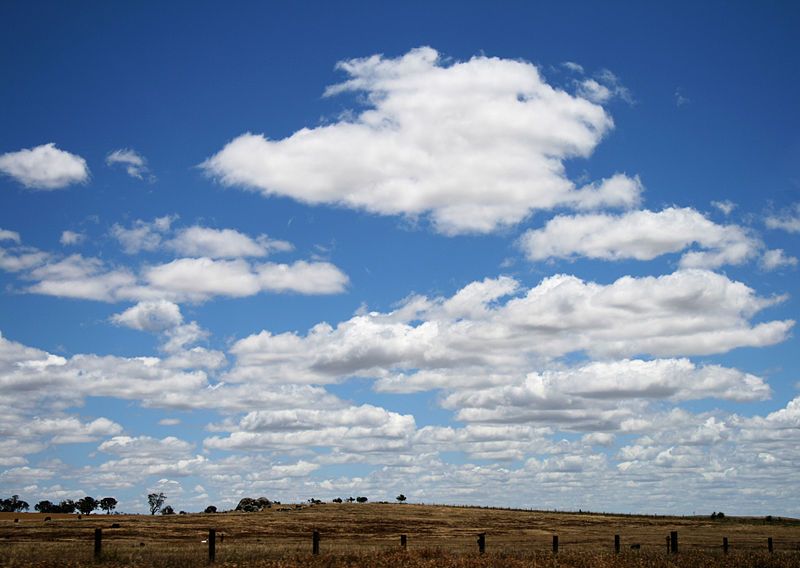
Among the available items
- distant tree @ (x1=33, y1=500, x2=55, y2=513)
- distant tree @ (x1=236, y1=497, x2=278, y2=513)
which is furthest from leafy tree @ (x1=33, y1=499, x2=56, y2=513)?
distant tree @ (x1=236, y1=497, x2=278, y2=513)

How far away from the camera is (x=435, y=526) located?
102312mm

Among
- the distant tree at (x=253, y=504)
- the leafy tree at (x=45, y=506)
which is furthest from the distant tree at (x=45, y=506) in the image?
the distant tree at (x=253, y=504)

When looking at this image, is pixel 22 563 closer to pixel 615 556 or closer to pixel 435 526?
pixel 615 556

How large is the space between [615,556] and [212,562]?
18724mm

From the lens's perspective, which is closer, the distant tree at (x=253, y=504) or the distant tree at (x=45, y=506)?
the distant tree at (x=253, y=504)

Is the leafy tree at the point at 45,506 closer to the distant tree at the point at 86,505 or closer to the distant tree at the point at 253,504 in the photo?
the distant tree at the point at 86,505

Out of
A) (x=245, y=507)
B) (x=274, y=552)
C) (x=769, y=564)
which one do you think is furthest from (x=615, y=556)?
(x=245, y=507)

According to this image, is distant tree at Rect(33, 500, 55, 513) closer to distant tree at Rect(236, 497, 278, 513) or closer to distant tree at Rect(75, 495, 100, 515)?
distant tree at Rect(75, 495, 100, 515)

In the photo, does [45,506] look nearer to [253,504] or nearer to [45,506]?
[45,506]

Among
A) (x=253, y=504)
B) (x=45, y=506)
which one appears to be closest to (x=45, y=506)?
(x=45, y=506)

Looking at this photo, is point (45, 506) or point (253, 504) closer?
point (253, 504)

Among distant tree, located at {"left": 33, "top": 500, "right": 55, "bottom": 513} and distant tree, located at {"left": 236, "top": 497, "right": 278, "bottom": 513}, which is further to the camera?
distant tree, located at {"left": 33, "top": 500, "right": 55, "bottom": 513}

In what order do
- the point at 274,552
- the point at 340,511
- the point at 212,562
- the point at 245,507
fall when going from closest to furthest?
the point at 212,562, the point at 274,552, the point at 340,511, the point at 245,507

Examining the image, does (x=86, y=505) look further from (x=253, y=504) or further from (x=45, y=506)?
(x=253, y=504)
